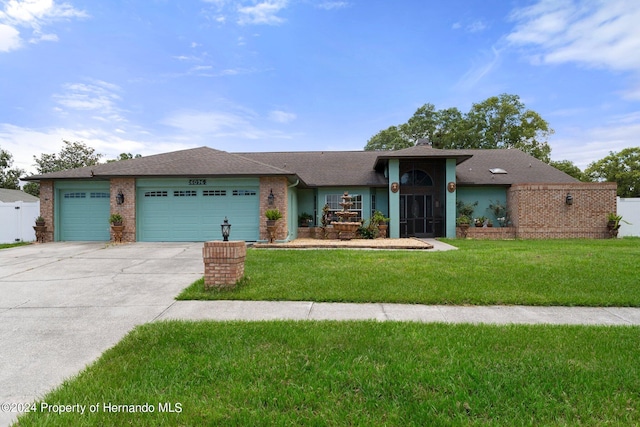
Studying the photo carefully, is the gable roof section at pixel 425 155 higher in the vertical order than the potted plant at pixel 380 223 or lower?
higher

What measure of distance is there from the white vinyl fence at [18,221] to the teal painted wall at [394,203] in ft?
55.2

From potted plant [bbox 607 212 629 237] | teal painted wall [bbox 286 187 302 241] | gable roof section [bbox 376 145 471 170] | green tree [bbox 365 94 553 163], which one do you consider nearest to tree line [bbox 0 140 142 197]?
teal painted wall [bbox 286 187 302 241]

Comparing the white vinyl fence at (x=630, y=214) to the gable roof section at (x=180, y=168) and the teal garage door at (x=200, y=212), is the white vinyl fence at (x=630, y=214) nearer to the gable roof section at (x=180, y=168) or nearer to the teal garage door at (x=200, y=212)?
the gable roof section at (x=180, y=168)

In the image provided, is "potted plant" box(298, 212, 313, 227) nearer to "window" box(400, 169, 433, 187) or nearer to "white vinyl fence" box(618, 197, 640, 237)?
"window" box(400, 169, 433, 187)

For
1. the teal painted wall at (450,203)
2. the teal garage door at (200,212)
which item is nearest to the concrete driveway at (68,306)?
the teal garage door at (200,212)

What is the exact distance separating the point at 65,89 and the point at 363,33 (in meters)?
14.7

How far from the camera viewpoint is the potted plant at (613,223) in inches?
563

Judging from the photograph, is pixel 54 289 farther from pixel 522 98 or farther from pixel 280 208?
pixel 522 98

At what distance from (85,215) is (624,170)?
45608mm

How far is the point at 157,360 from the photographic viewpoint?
9.55 feet

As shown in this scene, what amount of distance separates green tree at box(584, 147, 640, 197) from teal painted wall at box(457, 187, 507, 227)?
25.1m

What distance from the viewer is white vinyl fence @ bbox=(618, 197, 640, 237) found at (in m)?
15.1

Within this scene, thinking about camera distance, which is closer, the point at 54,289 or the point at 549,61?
the point at 54,289

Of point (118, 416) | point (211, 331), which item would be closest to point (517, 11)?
point (211, 331)
